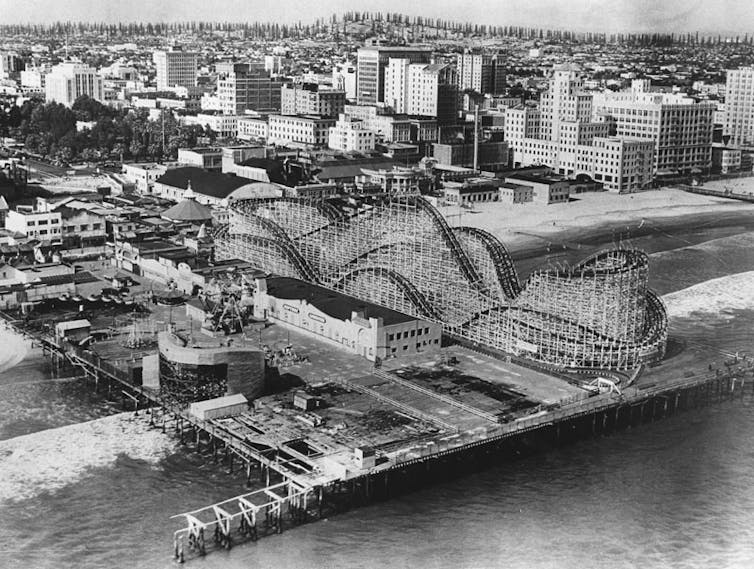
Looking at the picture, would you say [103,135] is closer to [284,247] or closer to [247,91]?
[247,91]

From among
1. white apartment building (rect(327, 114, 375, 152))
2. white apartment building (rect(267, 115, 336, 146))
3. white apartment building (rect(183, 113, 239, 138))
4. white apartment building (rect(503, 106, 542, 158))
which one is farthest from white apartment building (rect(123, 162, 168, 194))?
white apartment building (rect(503, 106, 542, 158))

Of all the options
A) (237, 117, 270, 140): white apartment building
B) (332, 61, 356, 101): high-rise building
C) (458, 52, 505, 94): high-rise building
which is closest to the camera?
(237, 117, 270, 140): white apartment building

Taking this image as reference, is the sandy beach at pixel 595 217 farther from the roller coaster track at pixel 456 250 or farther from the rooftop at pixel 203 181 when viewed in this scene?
the rooftop at pixel 203 181

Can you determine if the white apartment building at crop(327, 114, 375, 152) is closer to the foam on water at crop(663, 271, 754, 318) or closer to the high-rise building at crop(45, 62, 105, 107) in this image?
the high-rise building at crop(45, 62, 105, 107)

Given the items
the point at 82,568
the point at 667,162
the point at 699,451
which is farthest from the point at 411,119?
the point at 82,568


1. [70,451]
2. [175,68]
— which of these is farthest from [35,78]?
[70,451]
